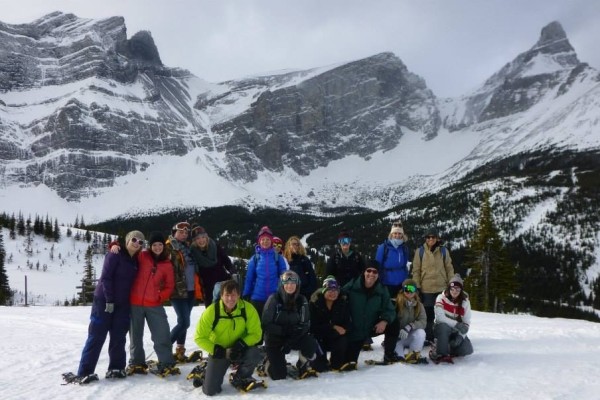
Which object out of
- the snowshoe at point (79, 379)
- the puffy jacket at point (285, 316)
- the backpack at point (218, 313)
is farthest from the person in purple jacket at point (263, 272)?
the snowshoe at point (79, 379)

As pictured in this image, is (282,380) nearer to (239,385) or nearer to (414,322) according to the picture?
(239,385)

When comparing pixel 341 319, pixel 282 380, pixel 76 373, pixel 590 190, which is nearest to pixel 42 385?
pixel 76 373

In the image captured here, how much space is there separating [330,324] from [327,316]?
0.15 metres

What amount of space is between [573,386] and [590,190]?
142 m

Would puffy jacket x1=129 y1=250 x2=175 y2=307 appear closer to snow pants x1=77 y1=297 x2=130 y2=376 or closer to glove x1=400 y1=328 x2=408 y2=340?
snow pants x1=77 y1=297 x2=130 y2=376

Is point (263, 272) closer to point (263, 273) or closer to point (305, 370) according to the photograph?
point (263, 273)

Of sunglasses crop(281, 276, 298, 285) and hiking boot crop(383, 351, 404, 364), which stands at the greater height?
sunglasses crop(281, 276, 298, 285)

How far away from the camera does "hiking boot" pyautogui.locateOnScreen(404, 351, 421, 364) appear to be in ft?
27.3

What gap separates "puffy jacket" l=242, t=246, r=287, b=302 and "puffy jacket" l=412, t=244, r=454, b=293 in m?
3.09

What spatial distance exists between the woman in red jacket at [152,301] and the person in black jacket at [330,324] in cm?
254

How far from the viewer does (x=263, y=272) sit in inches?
334

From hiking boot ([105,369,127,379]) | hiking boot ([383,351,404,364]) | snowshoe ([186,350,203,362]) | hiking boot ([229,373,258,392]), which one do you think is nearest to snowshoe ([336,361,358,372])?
hiking boot ([383,351,404,364])

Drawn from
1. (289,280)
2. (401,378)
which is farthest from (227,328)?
(401,378)

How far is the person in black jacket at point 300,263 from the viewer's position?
9.11 metres
